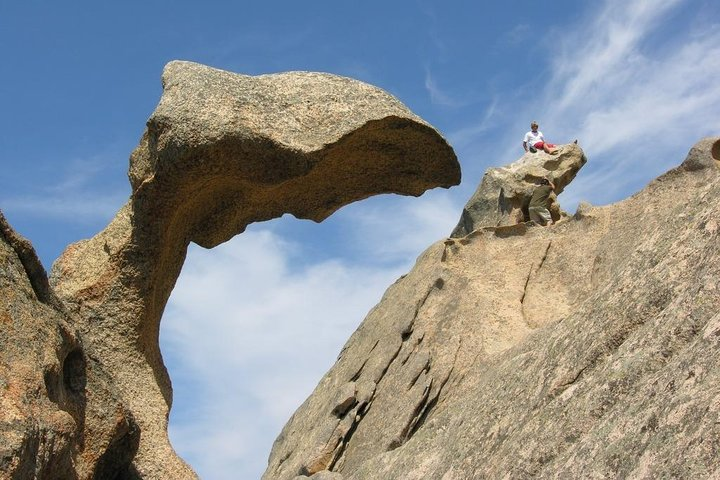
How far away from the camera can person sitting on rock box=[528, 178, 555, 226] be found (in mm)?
18812

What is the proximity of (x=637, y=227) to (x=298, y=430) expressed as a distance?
5625mm

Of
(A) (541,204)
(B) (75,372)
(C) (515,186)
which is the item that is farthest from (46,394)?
(C) (515,186)

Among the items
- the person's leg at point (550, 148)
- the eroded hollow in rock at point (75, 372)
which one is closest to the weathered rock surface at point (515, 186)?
the person's leg at point (550, 148)

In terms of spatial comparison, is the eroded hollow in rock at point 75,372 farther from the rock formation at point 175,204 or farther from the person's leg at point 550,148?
the person's leg at point 550,148

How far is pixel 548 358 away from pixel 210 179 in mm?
3628

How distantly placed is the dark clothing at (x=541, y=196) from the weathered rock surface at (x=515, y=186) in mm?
152

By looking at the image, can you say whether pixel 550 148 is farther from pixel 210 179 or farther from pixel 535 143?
pixel 210 179

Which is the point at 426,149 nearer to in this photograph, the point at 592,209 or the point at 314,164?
the point at 314,164

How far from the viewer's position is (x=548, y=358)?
28.6 ft

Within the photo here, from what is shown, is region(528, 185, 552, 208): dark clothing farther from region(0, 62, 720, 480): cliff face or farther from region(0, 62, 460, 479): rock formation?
region(0, 62, 460, 479): rock formation

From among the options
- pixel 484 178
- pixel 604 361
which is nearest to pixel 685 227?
pixel 604 361

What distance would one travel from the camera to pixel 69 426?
8156mm

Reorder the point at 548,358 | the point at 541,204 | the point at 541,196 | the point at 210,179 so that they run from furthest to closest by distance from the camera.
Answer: the point at 541,196 → the point at 541,204 → the point at 210,179 → the point at 548,358

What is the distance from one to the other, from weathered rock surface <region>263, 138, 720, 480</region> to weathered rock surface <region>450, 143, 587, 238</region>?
2801 mm
